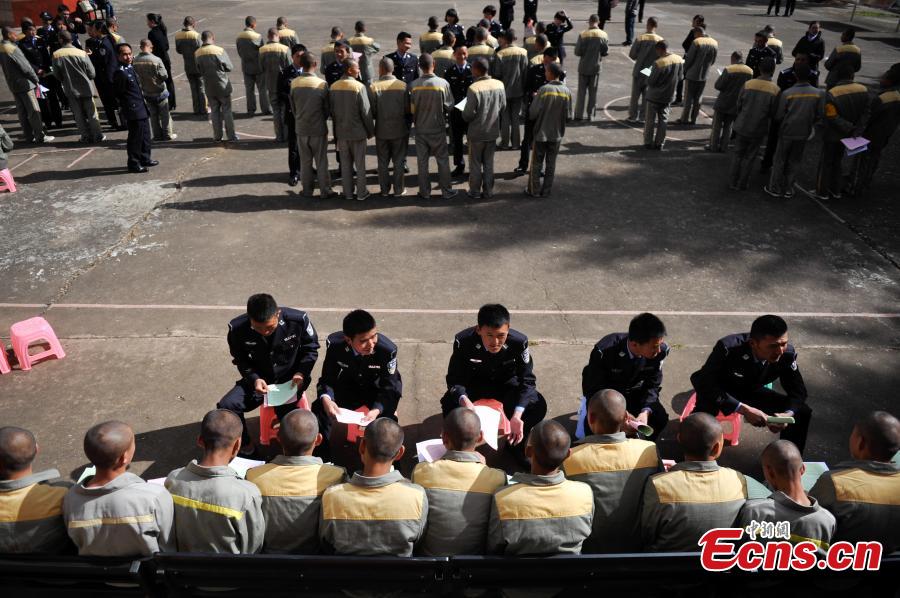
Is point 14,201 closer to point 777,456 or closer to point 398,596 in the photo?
point 398,596

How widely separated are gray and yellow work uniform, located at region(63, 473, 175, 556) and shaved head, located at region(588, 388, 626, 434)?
272cm

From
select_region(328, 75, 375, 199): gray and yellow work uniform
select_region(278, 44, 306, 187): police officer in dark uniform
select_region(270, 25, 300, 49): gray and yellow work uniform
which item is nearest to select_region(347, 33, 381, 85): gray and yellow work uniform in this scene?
select_region(270, 25, 300, 49): gray and yellow work uniform

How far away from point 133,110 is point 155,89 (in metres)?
1.70

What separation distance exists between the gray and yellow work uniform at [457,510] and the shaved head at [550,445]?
12.9 inches

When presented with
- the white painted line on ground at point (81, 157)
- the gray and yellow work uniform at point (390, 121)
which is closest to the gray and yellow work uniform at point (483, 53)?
the gray and yellow work uniform at point (390, 121)

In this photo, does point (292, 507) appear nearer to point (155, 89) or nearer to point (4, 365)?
point (4, 365)

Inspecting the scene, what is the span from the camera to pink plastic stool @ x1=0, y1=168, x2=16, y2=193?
10966 mm

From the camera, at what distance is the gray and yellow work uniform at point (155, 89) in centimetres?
1262

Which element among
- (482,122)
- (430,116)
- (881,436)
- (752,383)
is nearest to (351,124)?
(430,116)

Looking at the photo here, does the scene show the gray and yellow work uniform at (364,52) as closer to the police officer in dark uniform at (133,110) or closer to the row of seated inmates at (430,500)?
the police officer in dark uniform at (133,110)

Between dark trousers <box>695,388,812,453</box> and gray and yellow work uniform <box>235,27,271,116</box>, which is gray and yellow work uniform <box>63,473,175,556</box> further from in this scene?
gray and yellow work uniform <box>235,27,271,116</box>

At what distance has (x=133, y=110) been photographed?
11.5 m

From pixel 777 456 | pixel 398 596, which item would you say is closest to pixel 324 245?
pixel 398 596

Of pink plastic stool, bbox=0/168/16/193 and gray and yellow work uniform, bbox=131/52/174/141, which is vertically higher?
gray and yellow work uniform, bbox=131/52/174/141
